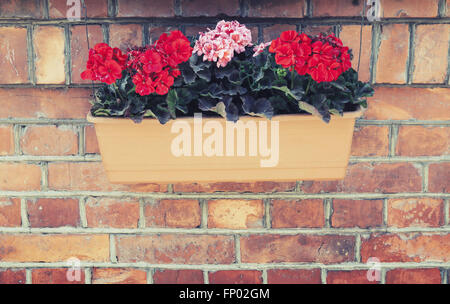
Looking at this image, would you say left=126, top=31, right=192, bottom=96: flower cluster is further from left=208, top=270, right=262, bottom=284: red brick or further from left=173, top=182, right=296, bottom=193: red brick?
left=208, top=270, right=262, bottom=284: red brick

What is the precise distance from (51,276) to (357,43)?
3.20 ft

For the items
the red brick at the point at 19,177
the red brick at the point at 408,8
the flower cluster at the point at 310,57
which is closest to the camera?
the flower cluster at the point at 310,57

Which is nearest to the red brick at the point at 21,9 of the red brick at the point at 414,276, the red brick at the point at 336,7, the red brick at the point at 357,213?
the red brick at the point at 336,7

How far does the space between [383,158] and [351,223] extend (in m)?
0.18

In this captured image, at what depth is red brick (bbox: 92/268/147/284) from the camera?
1159 millimetres

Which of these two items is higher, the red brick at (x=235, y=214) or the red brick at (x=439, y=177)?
the red brick at (x=439, y=177)

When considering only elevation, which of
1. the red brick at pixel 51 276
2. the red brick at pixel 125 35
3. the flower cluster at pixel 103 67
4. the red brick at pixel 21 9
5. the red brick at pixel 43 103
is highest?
the red brick at pixel 21 9

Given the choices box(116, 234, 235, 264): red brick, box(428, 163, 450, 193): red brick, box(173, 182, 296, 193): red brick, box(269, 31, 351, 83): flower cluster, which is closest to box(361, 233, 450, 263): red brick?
box(428, 163, 450, 193): red brick

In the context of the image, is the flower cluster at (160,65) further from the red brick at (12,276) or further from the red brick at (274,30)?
the red brick at (12,276)

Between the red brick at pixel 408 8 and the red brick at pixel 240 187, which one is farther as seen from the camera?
the red brick at pixel 240 187

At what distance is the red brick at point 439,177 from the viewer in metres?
1.10

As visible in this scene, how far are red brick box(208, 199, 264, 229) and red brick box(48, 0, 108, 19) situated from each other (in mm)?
527

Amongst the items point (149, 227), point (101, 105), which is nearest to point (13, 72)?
point (101, 105)
